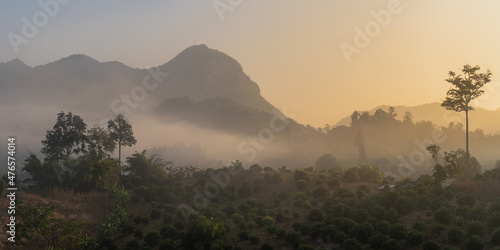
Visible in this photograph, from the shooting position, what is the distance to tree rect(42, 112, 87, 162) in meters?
49.5

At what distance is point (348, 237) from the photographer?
2231 cm

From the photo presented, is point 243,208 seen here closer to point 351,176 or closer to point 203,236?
point 203,236

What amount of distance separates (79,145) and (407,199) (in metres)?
46.9

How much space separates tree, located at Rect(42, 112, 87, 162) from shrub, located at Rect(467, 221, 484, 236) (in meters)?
46.5

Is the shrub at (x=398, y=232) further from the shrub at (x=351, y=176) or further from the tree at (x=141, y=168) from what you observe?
the tree at (x=141, y=168)

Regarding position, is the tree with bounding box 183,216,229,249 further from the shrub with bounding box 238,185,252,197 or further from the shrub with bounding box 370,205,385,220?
the shrub with bounding box 238,185,252,197

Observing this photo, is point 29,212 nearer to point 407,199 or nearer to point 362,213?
point 362,213

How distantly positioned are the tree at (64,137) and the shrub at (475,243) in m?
46.8

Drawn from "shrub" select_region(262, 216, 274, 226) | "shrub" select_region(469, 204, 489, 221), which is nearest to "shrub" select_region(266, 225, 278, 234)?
"shrub" select_region(262, 216, 274, 226)

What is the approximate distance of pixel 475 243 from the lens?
18.6 metres

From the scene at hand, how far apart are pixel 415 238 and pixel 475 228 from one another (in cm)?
340

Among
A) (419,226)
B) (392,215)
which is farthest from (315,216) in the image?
(419,226)

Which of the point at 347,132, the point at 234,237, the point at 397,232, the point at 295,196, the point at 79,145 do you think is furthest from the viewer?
the point at 347,132

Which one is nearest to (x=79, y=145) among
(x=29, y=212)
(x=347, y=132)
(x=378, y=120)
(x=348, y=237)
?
(x=29, y=212)
